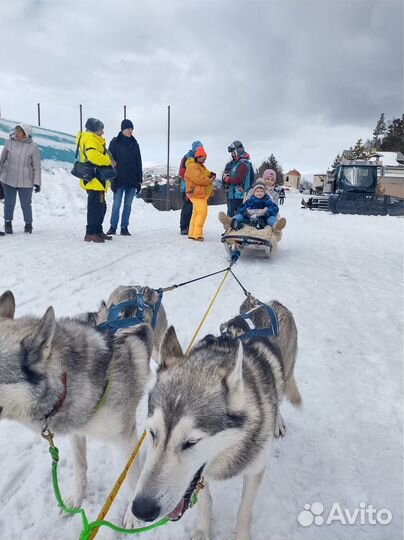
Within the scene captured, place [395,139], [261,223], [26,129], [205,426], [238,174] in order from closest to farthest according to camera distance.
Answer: [205,426]
[261,223]
[26,129]
[238,174]
[395,139]

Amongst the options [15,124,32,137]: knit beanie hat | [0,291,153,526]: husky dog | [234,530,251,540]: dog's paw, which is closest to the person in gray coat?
[15,124,32,137]: knit beanie hat

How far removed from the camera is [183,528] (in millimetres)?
1666

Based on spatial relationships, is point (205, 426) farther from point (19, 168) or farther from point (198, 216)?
point (19, 168)

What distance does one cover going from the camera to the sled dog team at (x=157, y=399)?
129 centimetres

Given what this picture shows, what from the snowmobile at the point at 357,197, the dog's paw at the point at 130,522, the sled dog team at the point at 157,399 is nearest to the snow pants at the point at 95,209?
the sled dog team at the point at 157,399

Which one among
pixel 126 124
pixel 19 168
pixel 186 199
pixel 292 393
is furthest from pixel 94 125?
pixel 292 393

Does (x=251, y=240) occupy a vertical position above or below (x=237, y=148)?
below

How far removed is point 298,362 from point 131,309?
5.16ft

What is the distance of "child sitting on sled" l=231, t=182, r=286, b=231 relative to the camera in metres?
6.49

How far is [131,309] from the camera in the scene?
2.24 metres

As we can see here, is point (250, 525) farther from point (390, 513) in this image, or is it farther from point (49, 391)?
point (49, 391)

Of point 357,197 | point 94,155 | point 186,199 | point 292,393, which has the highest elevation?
point 94,155

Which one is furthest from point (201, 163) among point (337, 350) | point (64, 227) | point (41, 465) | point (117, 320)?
point (41, 465)

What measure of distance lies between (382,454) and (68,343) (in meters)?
1.90
